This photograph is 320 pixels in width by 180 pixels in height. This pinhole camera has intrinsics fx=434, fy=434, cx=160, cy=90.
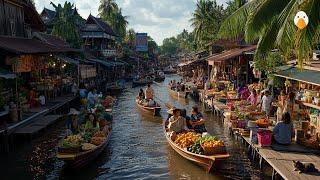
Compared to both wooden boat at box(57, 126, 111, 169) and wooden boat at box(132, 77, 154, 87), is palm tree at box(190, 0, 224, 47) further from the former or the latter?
wooden boat at box(57, 126, 111, 169)

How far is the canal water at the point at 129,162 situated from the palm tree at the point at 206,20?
99.5ft

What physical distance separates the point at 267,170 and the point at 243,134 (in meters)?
2.43

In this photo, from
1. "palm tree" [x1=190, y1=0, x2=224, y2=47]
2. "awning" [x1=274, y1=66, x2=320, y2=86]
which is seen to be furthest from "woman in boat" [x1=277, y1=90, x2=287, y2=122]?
A: "palm tree" [x1=190, y1=0, x2=224, y2=47]

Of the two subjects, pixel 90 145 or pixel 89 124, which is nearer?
pixel 90 145

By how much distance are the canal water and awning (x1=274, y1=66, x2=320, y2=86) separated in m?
3.76

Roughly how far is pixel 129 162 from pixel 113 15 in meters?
66.5

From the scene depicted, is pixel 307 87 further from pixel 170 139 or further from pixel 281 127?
pixel 170 139

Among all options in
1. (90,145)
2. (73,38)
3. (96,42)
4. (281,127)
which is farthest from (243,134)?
(96,42)

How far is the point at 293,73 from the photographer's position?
18.9 metres

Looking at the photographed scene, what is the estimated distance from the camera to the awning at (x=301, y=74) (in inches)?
628

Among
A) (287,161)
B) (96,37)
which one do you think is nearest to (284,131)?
(287,161)

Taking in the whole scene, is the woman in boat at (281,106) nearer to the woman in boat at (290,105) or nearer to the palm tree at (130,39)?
the woman in boat at (290,105)

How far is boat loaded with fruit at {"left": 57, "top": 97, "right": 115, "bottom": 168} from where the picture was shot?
15422 mm

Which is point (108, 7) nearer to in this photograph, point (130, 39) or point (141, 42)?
point (141, 42)
